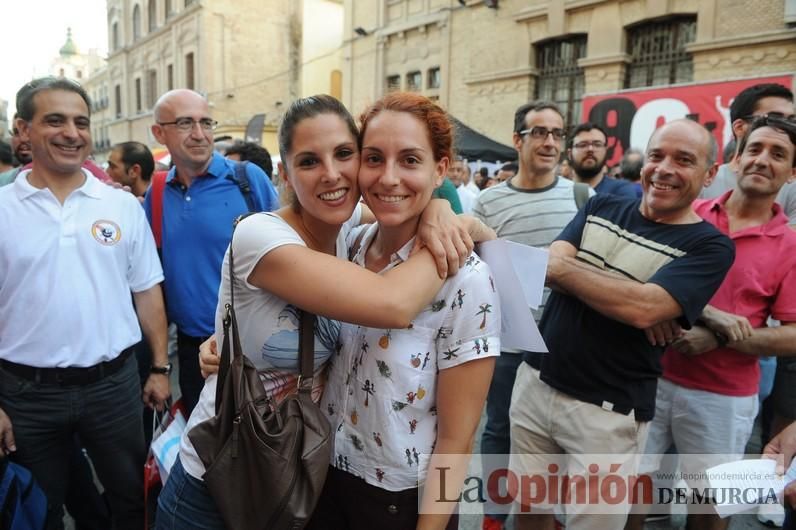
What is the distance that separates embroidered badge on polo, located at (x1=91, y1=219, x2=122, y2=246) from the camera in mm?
2418

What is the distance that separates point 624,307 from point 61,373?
246 centimetres

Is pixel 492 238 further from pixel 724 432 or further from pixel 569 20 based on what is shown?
pixel 569 20

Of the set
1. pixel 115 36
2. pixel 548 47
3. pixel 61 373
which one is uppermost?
pixel 115 36

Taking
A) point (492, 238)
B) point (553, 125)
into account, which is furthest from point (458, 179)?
point (492, 238)

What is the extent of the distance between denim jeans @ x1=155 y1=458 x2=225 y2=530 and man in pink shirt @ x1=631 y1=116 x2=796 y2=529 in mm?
1986

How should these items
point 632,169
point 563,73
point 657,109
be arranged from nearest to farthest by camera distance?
1. point 632,169
2. point 657,109
3. point 563,73

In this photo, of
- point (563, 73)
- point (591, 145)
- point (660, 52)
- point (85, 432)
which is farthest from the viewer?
point (563, 73)

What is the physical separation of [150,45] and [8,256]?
35.0 meters

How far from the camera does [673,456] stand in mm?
2912

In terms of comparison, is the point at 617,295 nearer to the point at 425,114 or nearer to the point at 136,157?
the point at 425,114

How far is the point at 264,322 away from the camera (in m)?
1.58

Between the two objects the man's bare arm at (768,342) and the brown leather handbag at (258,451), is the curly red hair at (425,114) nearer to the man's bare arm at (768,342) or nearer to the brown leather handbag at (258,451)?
the brown leather handbag at (258,451)

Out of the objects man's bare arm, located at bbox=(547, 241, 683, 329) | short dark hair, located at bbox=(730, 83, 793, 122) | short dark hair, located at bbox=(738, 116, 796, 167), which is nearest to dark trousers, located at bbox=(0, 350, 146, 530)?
man's bare arm, located at bbox=(547, 241, 683, 329)

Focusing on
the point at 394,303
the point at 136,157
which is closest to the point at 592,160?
the point at 394,303
